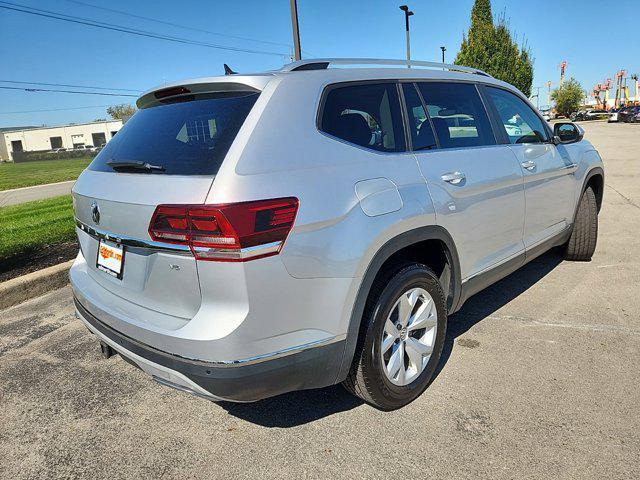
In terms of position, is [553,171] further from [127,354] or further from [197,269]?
[127,354]

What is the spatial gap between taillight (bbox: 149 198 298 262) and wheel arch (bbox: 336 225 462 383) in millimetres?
519

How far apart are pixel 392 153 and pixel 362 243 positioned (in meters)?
0.61

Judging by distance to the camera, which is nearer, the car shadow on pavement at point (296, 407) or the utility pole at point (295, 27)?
the car shadow on pavement at point (296, 407)

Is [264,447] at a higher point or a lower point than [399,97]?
lower

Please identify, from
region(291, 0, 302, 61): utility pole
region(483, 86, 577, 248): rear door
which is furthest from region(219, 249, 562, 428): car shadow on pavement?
region(291, 0, 302, 61): utility pole

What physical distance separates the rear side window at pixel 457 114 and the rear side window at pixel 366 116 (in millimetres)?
358

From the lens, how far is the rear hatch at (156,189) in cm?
202

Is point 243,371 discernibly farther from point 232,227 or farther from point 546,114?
point 546,114

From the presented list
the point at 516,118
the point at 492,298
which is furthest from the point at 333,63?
the point at 492,298

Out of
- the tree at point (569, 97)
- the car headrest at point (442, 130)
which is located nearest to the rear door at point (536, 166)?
the car headrest at point (442, 130)

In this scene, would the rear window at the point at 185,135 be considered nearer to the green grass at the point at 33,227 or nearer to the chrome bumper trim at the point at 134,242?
the chrome bumper trim at the point at 134,242

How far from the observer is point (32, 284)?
4816 millimetres

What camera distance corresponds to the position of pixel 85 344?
147 inches

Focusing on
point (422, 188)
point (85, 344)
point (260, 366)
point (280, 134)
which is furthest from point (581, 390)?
point (85, 344)
